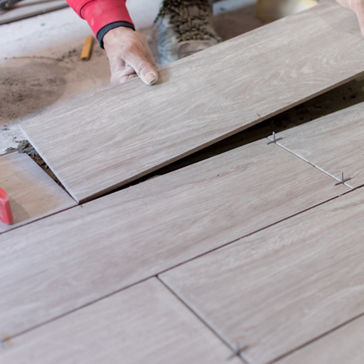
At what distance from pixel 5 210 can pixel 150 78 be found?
0.78m

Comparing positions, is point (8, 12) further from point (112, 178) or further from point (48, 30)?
point (112, 178)

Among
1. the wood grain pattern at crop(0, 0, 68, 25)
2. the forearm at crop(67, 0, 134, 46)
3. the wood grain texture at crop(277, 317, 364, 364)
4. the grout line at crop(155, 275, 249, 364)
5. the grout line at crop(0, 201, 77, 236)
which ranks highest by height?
the forearm at crop(67, 0, 134, 46)

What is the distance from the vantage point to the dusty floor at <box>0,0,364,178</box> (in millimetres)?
2512

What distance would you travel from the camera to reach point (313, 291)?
1416mm

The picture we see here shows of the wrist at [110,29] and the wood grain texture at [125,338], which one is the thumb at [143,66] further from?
the wood grain texture at [125,338]

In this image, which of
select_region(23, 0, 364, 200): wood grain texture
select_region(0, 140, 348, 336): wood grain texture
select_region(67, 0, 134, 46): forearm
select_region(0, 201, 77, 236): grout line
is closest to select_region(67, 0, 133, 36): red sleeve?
select_region(67, 0, 134, 46): forearm

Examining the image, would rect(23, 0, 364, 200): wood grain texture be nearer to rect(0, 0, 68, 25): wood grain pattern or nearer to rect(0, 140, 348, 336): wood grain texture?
rect(0, 140, 348, 336): wood grain texture

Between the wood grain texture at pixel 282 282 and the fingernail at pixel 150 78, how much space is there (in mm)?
818

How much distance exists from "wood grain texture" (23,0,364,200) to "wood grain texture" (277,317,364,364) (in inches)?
33.0

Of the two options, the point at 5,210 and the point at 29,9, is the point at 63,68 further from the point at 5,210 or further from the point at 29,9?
the point at 5,210

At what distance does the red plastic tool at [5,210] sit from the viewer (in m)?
1.65

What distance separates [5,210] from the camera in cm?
166

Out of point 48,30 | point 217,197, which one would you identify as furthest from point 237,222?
point 48,30

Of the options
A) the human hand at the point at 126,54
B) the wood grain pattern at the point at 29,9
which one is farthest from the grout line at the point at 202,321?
the wood grain pattern at the point at 29,9
